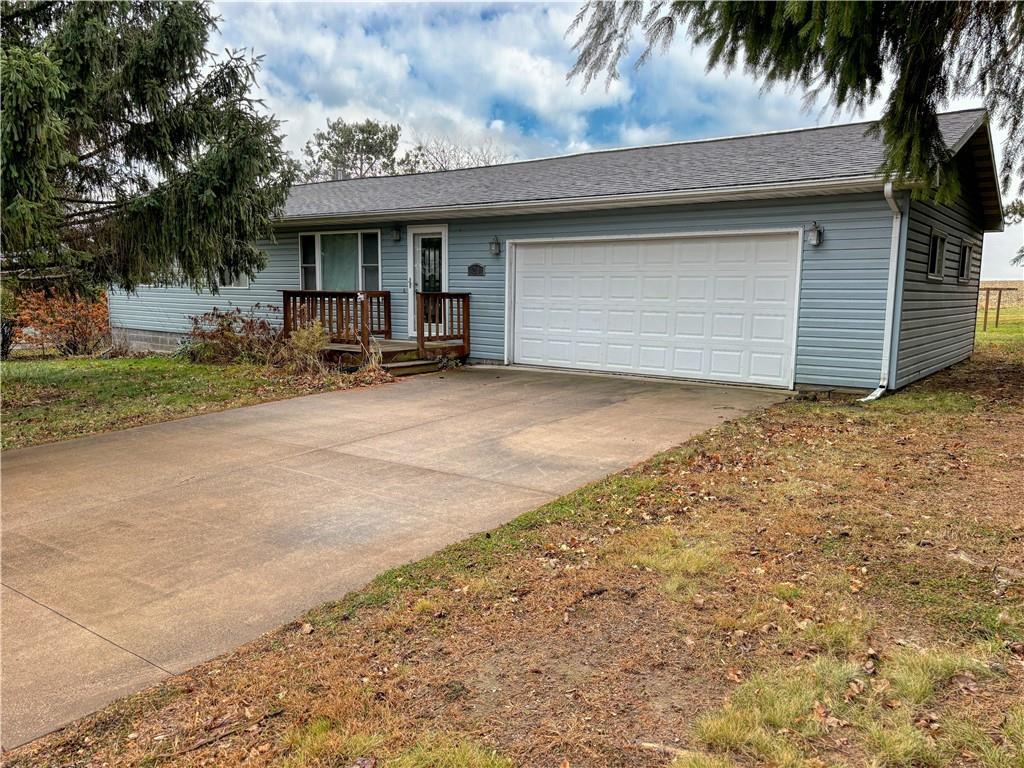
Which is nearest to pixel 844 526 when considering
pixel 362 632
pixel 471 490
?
pixel 471 490

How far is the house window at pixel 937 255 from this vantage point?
9.62 m

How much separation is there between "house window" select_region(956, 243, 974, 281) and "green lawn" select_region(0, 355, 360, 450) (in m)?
10.4

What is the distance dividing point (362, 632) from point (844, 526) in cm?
272

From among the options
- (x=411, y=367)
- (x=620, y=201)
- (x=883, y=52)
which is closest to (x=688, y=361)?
(x=620, y=201)

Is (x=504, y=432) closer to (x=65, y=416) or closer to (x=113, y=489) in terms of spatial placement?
(x=113, y=489)

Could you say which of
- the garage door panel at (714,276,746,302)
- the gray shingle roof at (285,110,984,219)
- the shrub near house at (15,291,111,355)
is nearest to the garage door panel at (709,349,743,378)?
the garage door panel at (714,276,746,302)

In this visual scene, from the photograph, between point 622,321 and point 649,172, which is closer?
point 622,321

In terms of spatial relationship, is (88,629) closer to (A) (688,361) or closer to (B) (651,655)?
(B) (651,655)

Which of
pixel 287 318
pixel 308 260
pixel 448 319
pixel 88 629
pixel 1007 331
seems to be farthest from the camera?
pixel 1007 331

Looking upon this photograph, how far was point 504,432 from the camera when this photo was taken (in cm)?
661

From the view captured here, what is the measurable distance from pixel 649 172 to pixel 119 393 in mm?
8170

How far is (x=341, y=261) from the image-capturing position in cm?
1308

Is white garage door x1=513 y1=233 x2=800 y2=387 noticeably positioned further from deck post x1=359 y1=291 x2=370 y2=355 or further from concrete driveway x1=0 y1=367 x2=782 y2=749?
deck post x1=359 y1=291 x2=370 y2=355

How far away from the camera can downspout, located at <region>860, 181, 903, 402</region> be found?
7953 millimetres
